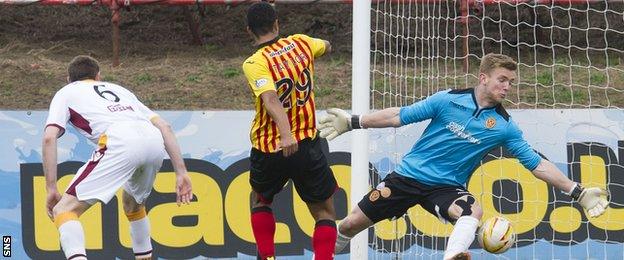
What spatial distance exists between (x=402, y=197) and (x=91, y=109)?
2.11m

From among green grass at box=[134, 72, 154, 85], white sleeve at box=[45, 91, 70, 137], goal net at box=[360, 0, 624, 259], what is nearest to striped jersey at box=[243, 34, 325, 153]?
white sleeve at box=[45, 91, 70, 137]

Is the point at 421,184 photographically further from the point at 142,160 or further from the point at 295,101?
the point at 142,160

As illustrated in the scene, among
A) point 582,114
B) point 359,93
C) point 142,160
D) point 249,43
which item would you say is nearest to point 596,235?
point 582,114

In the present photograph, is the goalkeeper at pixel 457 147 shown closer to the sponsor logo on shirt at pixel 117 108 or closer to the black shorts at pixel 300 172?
the black shorts at pixel 300 172

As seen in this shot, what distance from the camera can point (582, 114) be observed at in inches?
411

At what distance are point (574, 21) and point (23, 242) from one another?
23.1 ft

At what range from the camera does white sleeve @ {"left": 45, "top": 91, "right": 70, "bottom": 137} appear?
7.78 meters

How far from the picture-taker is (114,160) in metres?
7.84

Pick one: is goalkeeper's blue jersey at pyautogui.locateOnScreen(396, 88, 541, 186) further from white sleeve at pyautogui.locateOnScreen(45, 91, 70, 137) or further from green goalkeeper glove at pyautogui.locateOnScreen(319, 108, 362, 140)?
white sleeve at pyautogui.locateOnScreen(45, 91, 70, 137)

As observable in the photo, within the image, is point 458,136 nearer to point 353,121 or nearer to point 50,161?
point 353,121

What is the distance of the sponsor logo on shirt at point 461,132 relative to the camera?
7.80 meters

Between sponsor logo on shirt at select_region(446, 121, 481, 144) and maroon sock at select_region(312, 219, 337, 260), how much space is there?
1.12m

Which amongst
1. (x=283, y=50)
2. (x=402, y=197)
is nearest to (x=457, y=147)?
(x=402, y=197)

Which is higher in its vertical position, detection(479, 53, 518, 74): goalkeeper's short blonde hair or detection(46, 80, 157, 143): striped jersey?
detection(479, 53, 518, 74): goalkeeper's short blonde hair
